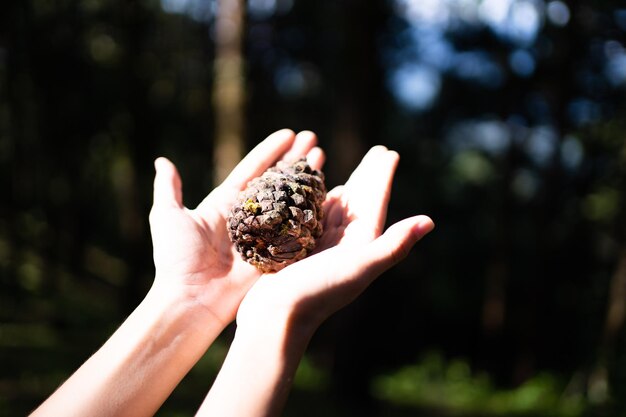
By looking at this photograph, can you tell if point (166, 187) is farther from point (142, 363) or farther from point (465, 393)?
point (465, 393)

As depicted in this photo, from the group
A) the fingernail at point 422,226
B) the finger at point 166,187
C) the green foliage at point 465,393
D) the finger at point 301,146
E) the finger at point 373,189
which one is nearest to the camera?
the fingernail at point 422,226

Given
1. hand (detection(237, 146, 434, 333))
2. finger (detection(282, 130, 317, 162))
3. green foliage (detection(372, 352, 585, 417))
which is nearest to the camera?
hand (detection(237, 146, 434, 333))

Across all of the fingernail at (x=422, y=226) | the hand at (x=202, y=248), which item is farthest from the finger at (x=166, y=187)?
the fingernail at (x=422, y=226)

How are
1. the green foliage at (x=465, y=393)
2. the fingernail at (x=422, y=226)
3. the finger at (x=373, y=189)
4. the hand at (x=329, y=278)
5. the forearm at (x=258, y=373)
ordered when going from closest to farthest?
the forearm at (x=258, y=373) < the hand at (x=329, y=278) < the fingernail at (x=422, y=226) < the finger at (x=373, y=189) < the green foliage at (x=465, y=393)

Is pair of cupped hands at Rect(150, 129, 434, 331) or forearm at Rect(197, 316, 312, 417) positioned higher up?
pair of cupped hands at Rect(150, 129, 434, 331)

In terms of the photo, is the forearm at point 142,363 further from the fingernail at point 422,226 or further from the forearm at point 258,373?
the fingernail at point 422,226

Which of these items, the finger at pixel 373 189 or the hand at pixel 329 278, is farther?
the finger at pixel 373 189

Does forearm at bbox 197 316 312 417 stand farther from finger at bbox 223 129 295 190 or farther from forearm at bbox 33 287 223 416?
finger at bbox 223 129 295 190

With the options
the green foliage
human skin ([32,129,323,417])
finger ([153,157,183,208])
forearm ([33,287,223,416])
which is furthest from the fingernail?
the green foliage
